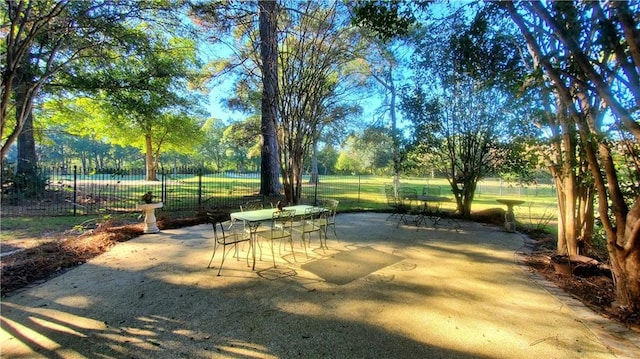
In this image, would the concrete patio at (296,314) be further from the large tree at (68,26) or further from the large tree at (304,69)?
the large tree at (304,69)

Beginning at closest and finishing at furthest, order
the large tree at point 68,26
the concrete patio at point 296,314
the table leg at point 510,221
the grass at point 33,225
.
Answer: the concrete patio at point 296,314 → the large tree at point 68,26 → the grass at point 33,225 → the table leg at point 510,221

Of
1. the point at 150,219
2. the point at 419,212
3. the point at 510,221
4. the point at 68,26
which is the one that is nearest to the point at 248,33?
the point at 68,26

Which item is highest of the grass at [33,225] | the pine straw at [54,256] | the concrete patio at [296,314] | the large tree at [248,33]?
the large tree at [248,33]

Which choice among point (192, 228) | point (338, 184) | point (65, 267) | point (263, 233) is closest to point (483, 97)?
point (263, 233)

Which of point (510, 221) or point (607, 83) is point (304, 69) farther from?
point (510, 221)

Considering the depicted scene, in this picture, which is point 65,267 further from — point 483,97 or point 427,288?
point 483,97

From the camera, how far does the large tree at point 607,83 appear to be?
2.33 metres

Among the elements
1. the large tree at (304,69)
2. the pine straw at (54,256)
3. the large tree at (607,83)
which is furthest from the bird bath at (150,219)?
the large tree at (607,83)

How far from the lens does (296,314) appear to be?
2740 mm

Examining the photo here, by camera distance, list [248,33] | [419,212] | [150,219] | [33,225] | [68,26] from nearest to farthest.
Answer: [68,26] < [150,219] < [33,225] < [248,33] < [419,212]

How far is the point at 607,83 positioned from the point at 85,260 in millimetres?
6778

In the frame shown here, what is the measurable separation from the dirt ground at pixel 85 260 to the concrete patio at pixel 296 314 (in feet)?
0.69

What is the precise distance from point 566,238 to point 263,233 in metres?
4.61

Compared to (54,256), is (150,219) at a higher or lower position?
higher
